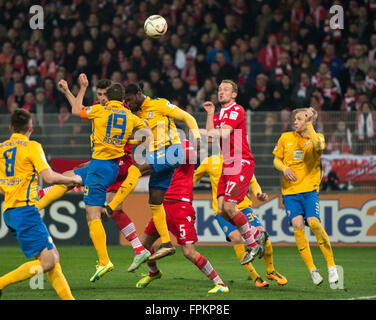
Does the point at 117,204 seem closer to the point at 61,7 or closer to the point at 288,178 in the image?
the point at 288,178

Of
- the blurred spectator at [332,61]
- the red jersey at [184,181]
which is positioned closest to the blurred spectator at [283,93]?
the blurred spectator at [332,61]

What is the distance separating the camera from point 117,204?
29.7 ft

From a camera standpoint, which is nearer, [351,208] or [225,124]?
[225,124]

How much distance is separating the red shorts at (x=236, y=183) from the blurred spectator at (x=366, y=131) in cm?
557

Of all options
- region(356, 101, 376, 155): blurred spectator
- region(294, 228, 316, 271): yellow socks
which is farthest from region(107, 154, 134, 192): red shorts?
region(356, 101, 376, 155): blurred spectator

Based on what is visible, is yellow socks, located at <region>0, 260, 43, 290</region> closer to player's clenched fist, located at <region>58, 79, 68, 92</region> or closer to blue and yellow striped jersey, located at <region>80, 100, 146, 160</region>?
blue and yellow striped jersey, located at <region>80, 100, 146, 160</region>

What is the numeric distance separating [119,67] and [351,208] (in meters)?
6.84

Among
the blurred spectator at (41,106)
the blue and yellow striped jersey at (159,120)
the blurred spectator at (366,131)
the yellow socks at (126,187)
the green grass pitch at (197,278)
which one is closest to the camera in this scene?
the green grass pitch at (197,278)

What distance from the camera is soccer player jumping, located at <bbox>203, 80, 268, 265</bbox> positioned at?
8836mm

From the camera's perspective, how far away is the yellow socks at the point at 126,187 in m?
9.05

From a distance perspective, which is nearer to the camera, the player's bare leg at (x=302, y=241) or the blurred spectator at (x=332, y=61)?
the player's bare leg at (x=302, y=241)

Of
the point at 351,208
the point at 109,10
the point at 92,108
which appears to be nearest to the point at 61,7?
the point at 109,10

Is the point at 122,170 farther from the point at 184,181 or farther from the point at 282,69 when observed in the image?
the point at 282,69

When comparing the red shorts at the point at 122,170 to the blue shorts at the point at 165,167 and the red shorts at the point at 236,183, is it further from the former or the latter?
the red shorts at the point at 236,183
